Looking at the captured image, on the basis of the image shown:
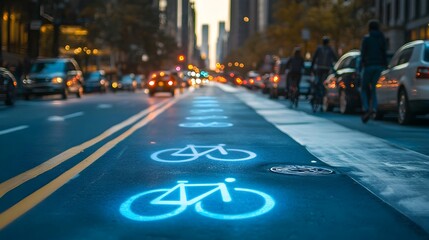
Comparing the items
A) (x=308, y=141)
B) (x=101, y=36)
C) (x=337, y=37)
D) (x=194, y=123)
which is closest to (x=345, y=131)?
(x=308, y=141)

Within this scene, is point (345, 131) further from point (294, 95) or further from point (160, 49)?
point (160, 49)

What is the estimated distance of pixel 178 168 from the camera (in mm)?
7348

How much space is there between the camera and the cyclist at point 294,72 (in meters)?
21.1

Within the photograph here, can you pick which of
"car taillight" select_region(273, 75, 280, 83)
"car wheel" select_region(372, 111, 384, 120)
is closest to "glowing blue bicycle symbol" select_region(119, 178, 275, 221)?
"car wheel" select_region(372, 111, 384, 120)

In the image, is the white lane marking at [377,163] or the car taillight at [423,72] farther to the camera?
the car taillight at [423,72]

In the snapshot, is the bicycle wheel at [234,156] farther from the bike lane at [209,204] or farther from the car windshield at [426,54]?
the car windshield at [426,54]

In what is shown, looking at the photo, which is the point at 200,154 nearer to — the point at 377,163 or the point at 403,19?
the point at 377,163

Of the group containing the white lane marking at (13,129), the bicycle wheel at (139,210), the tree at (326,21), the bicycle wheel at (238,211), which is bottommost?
the white lane marking at (13,129)

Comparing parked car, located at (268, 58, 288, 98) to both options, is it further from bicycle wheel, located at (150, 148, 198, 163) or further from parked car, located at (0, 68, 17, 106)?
bicycle wheel, located at (150, 148, 198, 163)

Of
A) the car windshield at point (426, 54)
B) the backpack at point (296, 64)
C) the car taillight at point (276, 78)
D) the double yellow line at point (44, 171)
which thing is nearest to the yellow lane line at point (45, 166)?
the double yellow line at point (44, 171)

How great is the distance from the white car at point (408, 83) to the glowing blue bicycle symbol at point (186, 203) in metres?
8.19

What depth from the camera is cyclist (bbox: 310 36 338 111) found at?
61.7 ft

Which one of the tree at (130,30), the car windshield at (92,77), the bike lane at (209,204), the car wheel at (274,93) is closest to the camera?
the bike lane at (209,204)

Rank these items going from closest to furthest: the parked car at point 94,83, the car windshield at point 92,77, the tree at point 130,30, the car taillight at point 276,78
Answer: the car taillight at point 276,78 < the parked car at point 94,83 < the car windshield at point 92,77 < the tree at point 130,30
